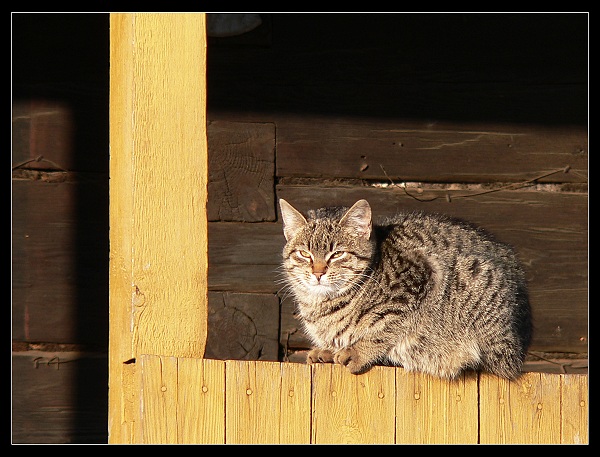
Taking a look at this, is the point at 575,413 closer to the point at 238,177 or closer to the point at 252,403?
the point at 252,403

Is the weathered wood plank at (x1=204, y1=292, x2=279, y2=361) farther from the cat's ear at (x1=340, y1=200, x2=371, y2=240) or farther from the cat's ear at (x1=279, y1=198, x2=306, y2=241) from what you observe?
the cat's ear at (x1=340, y1=200, x2=371, y2=240)

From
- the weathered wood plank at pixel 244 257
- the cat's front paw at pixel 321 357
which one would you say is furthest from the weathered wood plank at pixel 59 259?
the cat's front paw at pixel 321 357

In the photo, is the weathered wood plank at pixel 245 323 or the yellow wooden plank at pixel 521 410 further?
the weathered wood plank at pixel 245 323

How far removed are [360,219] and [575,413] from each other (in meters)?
1.25

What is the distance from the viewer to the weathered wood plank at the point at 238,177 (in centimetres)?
460

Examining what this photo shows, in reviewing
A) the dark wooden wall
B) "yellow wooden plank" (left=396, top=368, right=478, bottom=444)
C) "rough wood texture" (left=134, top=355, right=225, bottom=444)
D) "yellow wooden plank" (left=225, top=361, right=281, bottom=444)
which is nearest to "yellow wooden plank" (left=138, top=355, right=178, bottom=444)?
"rough wood texture" (left=134, top=355, right=225, bottom=444)

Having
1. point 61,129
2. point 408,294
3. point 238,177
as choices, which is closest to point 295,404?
point 408,294

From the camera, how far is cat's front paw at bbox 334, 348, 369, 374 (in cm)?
332

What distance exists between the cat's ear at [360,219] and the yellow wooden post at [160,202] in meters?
0.99

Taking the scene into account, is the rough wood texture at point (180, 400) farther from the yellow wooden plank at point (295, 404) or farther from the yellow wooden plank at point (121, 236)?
the yellow wooden plank at point (295, 404)

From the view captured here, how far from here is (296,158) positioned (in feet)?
15.3

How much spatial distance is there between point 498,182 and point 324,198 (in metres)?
1.02

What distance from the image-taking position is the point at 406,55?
4766 mm

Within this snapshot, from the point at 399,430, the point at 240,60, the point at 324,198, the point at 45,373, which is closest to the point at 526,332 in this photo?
the point at 399,430
